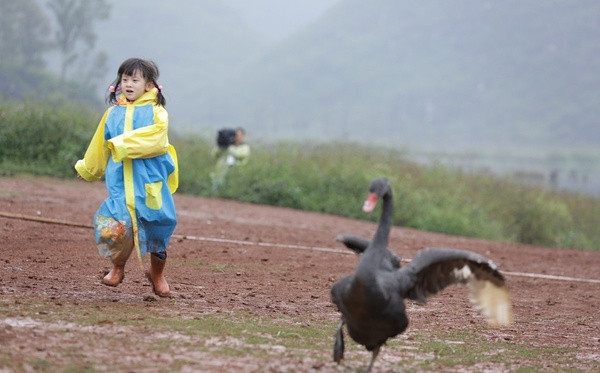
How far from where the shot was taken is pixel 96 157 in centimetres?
743

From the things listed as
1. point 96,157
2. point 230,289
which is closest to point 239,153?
point 230,289

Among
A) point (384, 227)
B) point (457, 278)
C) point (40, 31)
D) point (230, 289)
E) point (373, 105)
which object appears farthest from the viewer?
point (373, 105)

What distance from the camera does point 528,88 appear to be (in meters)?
130

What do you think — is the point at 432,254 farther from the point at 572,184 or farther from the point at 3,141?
the point at 572,184

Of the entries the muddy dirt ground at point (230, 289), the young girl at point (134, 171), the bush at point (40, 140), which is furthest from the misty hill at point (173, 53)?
the young girl at point (134, 171)

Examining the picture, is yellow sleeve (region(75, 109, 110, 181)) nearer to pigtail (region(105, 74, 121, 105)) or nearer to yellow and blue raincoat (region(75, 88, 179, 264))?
yellow and blue raincoat (region(75, 88, 179, 264))

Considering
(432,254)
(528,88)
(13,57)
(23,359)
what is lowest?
(23,359)

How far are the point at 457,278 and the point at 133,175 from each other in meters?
2.60

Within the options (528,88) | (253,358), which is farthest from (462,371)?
(528,88)

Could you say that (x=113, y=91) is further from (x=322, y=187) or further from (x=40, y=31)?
(x=40, y=31)

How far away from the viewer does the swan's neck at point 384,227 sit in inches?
222

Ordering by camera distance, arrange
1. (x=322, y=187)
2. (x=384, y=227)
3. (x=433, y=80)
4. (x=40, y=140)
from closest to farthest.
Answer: (x=384, y=227) → (x=40, y=140) → (x=322, y=187) → (x=433, y=80)

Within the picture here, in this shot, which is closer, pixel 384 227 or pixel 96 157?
pixel 384 227

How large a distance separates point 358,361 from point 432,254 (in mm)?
909
